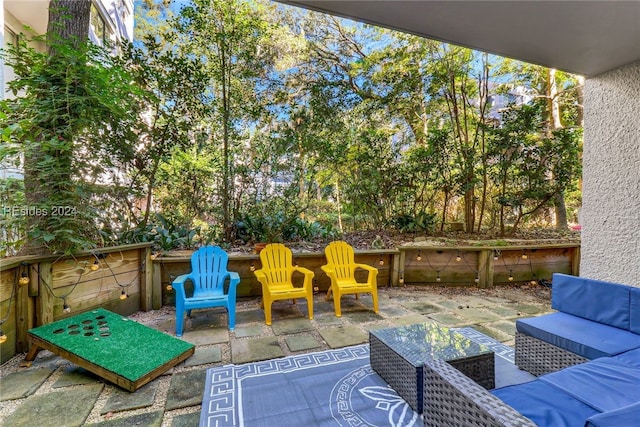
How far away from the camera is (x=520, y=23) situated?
6.20 feet

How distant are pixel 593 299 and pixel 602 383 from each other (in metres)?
1.00

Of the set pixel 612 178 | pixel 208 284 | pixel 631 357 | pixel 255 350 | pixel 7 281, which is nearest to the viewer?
pixel 631 357

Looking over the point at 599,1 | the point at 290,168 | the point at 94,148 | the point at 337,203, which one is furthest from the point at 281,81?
the point at 599,1

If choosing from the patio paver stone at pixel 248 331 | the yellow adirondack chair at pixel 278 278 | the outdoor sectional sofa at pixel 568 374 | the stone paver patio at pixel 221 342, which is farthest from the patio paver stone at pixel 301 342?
the outdoor sectional sofa at pixel 568 374

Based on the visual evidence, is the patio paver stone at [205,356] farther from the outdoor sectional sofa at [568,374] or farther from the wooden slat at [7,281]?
the outdoor sectional sofa at [568,374]

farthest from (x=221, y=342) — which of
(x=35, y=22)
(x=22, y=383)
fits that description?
(x=35, y=22)

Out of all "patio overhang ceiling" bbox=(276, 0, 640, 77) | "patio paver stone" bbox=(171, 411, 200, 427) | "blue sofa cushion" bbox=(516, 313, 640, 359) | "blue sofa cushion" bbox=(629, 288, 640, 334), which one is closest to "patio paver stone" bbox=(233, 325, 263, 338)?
"patio paver stone" bbox=(171, 411, 200, 427)

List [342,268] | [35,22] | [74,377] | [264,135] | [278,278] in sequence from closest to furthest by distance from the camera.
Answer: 1. [74,377]
2. [278,278]
3. [342,268]
4. [264,135]
5. [35,22]

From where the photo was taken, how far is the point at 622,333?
1905 mm

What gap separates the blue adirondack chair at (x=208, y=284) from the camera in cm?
275

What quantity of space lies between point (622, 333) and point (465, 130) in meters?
3.90

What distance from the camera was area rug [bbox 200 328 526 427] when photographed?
5.35 feet

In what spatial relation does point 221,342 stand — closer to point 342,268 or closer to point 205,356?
point 205,356

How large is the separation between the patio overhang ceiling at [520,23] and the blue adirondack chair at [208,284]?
245cm
